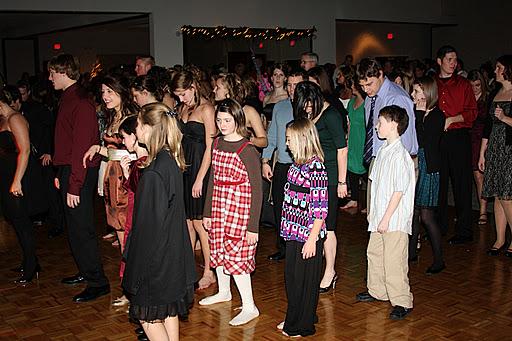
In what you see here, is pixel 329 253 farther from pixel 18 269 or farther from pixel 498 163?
pixel 18 269

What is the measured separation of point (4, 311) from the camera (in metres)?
4.50

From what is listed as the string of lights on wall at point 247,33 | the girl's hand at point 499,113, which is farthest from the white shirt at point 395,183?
the string of lights on wall at point 247,33

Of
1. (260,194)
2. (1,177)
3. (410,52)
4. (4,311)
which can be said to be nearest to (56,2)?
(1,177)

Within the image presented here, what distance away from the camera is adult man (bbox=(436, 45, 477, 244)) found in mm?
5906

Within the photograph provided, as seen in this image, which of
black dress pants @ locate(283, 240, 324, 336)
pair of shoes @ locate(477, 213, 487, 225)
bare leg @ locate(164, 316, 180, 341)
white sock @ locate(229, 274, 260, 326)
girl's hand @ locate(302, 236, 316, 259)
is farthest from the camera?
pair of shoes @ locate(477, 213, 487, 225)

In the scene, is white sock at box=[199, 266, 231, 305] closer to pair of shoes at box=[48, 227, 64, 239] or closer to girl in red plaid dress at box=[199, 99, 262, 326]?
girl in red plaid dress at box=[199, 99, 262, 326]

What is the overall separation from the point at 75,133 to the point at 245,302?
170 centimetres

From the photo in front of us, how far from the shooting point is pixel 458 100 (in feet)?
19.4

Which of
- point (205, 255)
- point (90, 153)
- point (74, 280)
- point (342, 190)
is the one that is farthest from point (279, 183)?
point (74, 280)

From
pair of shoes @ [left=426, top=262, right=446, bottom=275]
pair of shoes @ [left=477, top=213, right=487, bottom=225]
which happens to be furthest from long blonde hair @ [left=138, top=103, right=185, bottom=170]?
pair of shoes @ [left=477, top=213, right=487, bottom=225]

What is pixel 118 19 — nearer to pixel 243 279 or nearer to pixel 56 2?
pixel 56 2

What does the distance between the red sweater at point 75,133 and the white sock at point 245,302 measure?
1354 mm

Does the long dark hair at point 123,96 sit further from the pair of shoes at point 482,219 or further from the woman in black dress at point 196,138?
the pair of shoes at point 482,219

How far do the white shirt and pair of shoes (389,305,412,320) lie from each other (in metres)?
0.53
